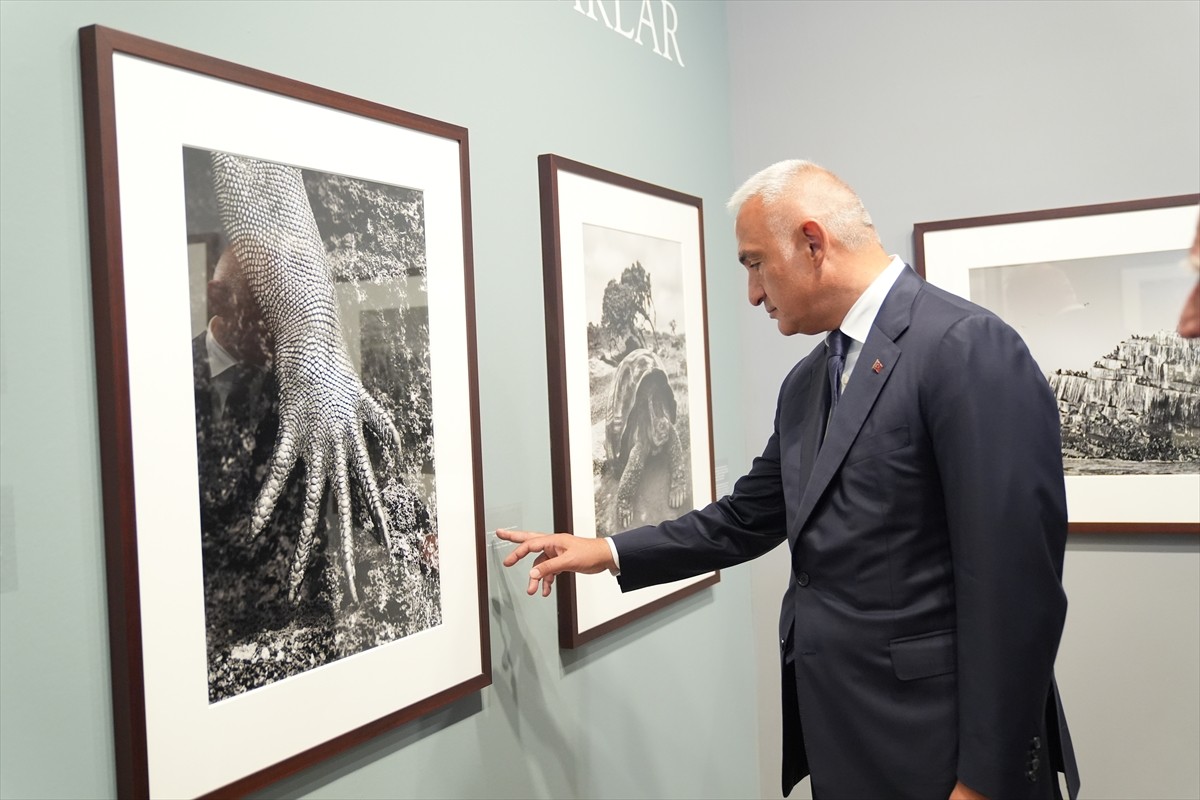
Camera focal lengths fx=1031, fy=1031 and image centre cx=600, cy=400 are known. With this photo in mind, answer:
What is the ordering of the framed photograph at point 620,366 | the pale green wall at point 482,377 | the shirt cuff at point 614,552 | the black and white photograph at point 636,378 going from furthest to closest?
the black and white photograph at point 636,378, the framed photograph at point 620,366, the shirt cuff at point 614,552, the pale green wall at point 482,377

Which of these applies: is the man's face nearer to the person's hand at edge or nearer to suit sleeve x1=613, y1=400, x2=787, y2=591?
suit sleeve x1=613, y1=400, x2=787, y2=591

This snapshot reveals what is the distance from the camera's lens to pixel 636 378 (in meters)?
2.40

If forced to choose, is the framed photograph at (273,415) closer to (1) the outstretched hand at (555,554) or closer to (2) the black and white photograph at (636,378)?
(1) the outstretched hand at (555,554)

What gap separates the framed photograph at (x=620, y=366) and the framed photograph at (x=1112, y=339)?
0.90 m

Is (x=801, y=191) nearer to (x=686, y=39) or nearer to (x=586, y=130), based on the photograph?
(x=586, y=130)

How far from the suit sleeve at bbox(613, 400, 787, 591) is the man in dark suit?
109 mm

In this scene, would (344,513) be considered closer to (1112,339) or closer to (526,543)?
(526,543)

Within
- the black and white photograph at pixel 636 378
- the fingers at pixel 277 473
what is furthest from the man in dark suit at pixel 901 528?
the fingers at pixel 277 473

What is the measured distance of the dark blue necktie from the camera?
5.62ft

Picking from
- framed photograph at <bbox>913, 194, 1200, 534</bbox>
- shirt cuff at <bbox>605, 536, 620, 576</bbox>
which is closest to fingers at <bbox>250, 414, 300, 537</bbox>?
shirt cuff at <bbox>605, 536, 620, 576</bbox>

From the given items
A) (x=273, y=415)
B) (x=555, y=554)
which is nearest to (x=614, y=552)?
(x=555, y=554)

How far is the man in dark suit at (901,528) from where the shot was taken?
1.46 metres

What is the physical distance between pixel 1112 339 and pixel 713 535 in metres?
1.42

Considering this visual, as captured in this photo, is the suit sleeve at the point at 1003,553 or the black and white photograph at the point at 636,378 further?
the black and white photograph at the point at 636,378
